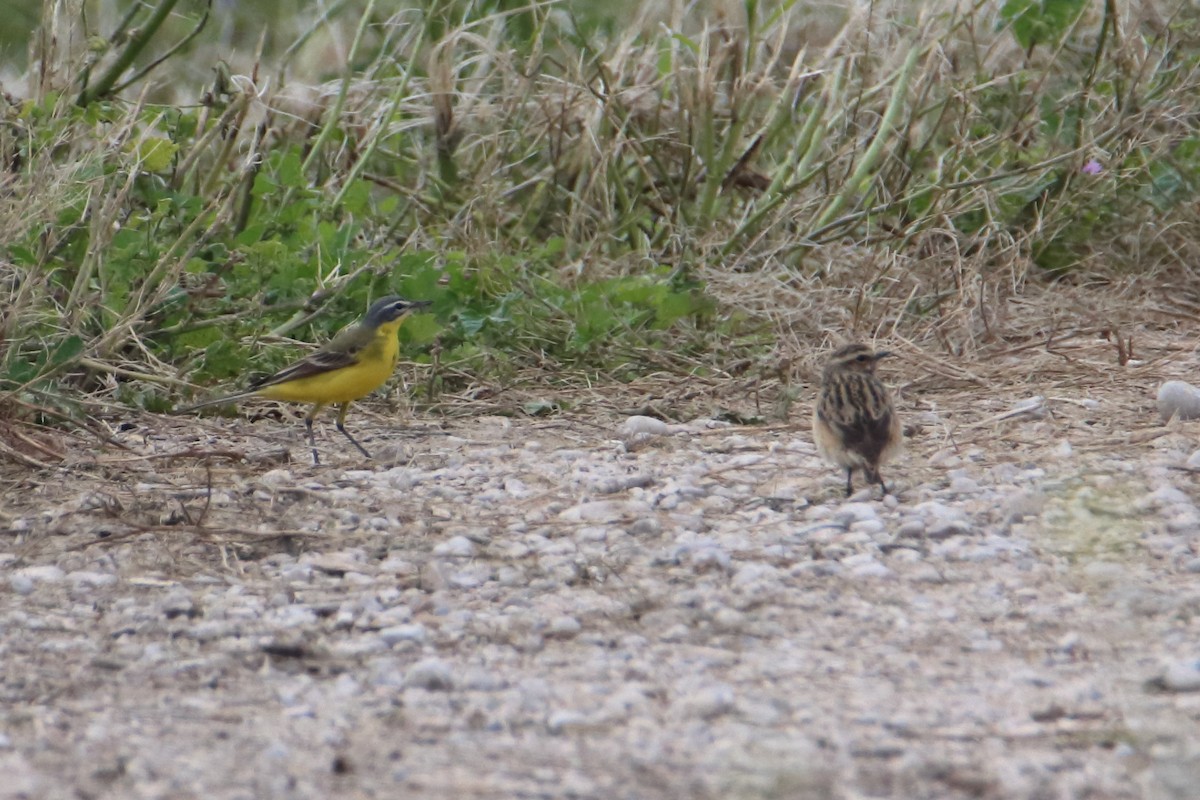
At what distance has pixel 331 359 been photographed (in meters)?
7.72

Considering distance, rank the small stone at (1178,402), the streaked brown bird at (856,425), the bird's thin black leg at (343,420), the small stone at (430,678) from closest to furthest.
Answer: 1. the small stone at (430,678)
2. the streaked brown bird at (856,425)
3. the small stone at (1178,402)
4. the bird's thin black leg at (343,420)

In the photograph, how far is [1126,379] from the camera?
8.35 m

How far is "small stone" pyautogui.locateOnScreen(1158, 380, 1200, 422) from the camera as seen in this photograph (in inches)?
288

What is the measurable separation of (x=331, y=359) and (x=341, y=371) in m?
0.10

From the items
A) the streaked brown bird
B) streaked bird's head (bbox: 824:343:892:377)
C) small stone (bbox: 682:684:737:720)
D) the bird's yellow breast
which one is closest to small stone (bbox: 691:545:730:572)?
the streaked brown bird

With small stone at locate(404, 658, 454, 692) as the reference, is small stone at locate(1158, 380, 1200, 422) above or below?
above

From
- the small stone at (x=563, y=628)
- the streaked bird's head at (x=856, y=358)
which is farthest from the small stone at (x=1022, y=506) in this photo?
the small stone at (x=563, y=628)

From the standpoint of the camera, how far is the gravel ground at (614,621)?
3.73 metres

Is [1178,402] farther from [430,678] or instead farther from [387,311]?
[430,678]

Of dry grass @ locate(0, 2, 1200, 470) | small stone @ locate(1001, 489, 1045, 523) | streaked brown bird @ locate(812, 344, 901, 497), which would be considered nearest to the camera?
small stone @ locate(1001, 489, 1045, 523)

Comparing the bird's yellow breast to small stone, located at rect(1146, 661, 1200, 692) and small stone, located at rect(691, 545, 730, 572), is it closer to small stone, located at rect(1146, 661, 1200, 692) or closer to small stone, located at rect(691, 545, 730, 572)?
small stone, located at rect(691, 545, 730, 572)

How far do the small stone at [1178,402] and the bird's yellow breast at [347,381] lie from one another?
3.52 meters

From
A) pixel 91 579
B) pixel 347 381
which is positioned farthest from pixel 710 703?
pixel 347 381

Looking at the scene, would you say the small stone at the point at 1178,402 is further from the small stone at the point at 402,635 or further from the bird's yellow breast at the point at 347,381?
the small stone at the point at 402,635
